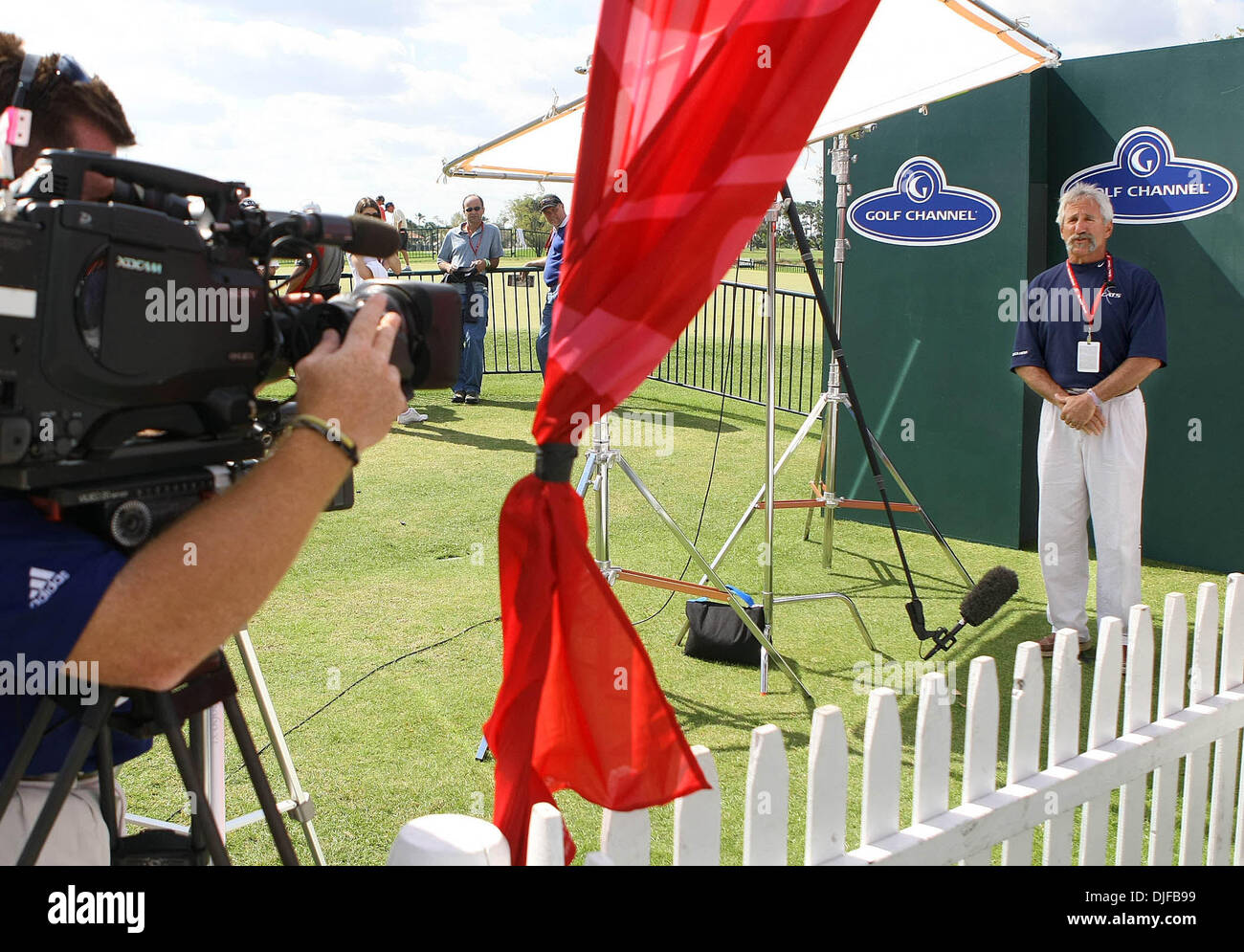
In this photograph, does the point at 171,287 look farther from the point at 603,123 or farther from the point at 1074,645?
the point at 1074,645

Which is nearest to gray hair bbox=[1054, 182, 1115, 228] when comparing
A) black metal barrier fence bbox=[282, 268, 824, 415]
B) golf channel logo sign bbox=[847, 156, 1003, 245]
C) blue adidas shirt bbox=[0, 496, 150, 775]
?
golf channel logo sign bbox=[847, 156, 1003, 245]

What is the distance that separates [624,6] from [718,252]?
48cm

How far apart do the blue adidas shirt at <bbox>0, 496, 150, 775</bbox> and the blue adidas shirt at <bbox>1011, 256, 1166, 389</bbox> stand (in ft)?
14.5

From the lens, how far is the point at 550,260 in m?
6.62

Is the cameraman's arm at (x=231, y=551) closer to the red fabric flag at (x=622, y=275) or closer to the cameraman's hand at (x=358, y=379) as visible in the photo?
the cameraman's hand at (x=358, y=379)

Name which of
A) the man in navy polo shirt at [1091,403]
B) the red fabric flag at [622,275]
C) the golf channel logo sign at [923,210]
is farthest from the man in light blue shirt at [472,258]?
the red fabric flag at [622,275]

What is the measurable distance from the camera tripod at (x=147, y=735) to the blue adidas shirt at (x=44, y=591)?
6 cm

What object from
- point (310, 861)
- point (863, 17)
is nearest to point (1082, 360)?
point (863, 17)

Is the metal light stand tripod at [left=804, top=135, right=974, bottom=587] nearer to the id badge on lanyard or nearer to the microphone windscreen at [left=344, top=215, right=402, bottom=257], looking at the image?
the id badge on lanyard

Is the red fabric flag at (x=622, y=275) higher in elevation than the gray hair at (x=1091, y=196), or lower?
lower

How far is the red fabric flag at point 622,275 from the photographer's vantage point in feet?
6.06

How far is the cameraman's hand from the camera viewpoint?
1.43 m
